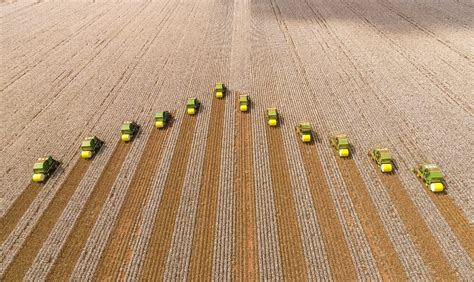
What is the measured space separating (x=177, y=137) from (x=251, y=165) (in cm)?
693

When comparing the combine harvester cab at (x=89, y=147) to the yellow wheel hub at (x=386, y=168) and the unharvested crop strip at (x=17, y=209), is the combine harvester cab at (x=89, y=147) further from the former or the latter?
the yellow wheel hub at (x=386, y=168)

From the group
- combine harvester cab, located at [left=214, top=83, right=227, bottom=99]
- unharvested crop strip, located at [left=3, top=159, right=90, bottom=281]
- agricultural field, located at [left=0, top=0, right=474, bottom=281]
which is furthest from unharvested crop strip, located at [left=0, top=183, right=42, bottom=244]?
combine harvester cab, located at [left=214, top=83, right=227, bottom=99]

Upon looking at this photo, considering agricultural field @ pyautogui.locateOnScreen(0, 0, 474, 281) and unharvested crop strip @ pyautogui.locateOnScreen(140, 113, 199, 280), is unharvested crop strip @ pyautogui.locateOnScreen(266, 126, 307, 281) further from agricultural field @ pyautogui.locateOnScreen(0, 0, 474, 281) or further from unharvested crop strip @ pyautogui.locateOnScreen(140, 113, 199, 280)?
unharvested crop strip @ pyautogui.locateOnScreen(140, 113, 199, 280)

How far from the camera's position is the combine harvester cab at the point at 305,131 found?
24.9m

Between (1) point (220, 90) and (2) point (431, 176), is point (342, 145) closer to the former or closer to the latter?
(2) point (431, 176)

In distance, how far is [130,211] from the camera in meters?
20.2

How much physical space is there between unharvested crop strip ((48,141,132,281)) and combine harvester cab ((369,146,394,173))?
1806 centimetres

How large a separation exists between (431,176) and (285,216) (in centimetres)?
930

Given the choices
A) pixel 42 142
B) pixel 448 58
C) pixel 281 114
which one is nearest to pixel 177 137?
pixel 281 114

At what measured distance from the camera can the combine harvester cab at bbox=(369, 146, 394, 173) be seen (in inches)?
860

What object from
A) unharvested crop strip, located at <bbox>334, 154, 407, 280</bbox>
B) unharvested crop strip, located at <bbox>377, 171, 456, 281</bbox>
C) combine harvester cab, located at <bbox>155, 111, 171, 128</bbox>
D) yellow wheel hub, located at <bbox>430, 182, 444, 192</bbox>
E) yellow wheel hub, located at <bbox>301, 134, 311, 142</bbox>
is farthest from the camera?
combine harvester cab, located at <bbox>155, 111, 171, 128</bbox>

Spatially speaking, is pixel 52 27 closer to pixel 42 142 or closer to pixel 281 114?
pixel 42 142

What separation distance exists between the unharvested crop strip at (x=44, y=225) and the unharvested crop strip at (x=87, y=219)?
1.42 m

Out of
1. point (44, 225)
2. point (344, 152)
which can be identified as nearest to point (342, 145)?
point (344, 152)
